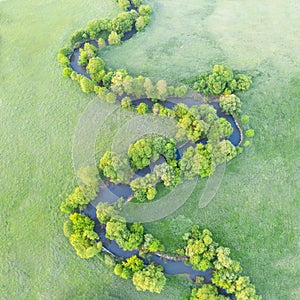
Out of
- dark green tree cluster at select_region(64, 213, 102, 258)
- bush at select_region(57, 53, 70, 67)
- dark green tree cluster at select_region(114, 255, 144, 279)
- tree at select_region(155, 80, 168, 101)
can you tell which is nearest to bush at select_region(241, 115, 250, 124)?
tree at select_region(155, 80, 168, 101)

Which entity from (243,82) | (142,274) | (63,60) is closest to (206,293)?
(142,274)

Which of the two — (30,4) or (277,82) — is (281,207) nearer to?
(277,82)

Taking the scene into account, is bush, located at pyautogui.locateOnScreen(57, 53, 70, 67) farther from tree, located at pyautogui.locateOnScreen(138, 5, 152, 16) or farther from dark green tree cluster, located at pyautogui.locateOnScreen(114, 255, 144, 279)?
dark green tree cluster, located at pyautogui.locateOnScreen(114, 255, 144, 279)

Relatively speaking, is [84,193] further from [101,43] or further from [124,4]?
[124,4]

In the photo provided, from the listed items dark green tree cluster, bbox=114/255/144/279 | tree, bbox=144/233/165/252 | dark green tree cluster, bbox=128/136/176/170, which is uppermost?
dark green tree cluster, bbox=128/136/176/170

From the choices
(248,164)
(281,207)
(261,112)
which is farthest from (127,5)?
(281,207)

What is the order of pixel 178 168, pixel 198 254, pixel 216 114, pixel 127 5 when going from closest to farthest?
1. pixel 198 254
2. pixel 178 168
3. pixel 216 114
4. pixel 127 5

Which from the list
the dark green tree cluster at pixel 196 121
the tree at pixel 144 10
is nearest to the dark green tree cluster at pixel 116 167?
the dark green tree cluster at pixel 196 121

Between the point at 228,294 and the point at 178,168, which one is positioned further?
the point at 178,168
